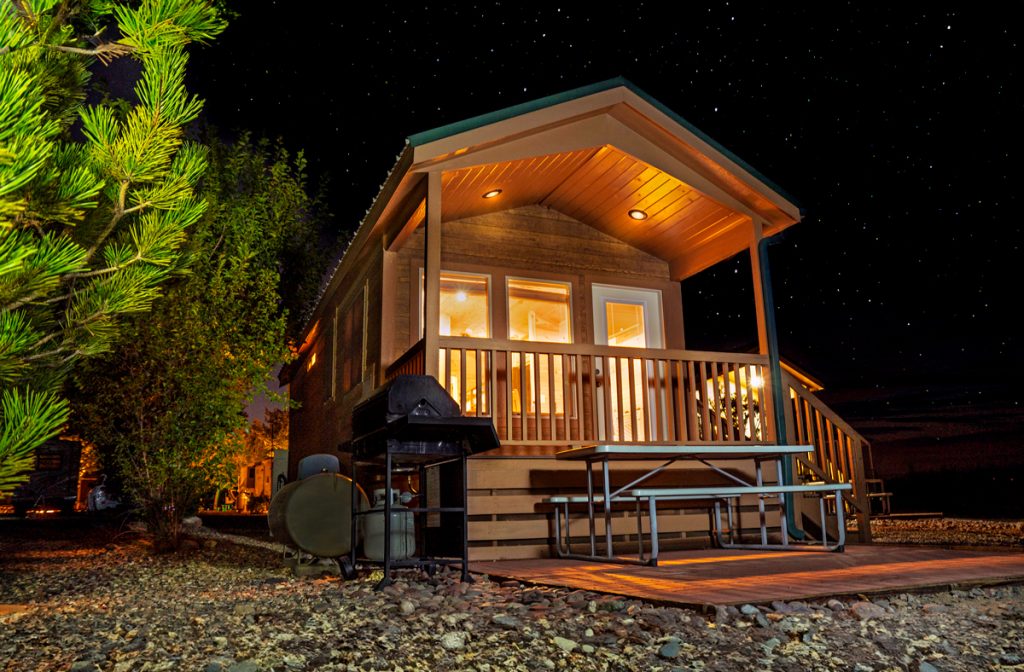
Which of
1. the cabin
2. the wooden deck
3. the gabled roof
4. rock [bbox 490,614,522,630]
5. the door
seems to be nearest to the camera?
rock [bbox 490,614,522,630]

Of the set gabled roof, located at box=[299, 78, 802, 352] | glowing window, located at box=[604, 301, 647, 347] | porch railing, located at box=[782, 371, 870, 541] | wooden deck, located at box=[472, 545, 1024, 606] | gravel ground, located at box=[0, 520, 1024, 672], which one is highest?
gabled roof, located at box=[299, 78, 802, 352]

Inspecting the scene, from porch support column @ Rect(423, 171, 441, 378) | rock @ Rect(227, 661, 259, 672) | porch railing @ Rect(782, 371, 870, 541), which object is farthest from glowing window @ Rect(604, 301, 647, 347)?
rock @ Rect(227, 661, 259, 672)

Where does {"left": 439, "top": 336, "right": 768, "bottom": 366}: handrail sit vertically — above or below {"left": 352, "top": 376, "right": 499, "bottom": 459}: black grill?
above

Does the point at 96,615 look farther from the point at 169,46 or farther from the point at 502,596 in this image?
the point at 169,46

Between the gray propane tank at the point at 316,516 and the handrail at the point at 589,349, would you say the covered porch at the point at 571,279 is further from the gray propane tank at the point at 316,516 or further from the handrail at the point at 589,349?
the gray propane tank at the point at 316,516

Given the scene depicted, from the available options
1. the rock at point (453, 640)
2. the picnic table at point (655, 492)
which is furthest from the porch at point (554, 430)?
the rock at point (453, 640)

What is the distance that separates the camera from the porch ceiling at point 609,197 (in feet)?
27.1

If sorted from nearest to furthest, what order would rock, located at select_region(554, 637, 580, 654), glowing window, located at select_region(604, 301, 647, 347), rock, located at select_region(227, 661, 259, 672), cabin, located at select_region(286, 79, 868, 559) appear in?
rock, located at select_region(227, 661, 259, 672), rock, located at select_region(554, 637, 580, 654), cabin, located at select_region(286, 79, 868, 559), glowing window, located at select_region(604, 301, 647, 347)

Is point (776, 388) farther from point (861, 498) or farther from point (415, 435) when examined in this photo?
point (415, 435)

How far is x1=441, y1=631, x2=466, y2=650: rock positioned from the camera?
319 cm

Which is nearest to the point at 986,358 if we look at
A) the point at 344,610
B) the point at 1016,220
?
the point at 1016,220

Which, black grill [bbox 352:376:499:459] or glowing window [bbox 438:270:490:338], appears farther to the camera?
glowing window [bbox 438:270:490:338]

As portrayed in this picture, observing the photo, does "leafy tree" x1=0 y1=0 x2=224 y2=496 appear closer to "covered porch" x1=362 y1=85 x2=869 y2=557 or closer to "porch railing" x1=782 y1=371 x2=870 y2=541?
"covered porch" x1=362 y1=85 x2=869 y2=557

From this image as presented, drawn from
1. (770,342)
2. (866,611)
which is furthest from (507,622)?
(770,342)
